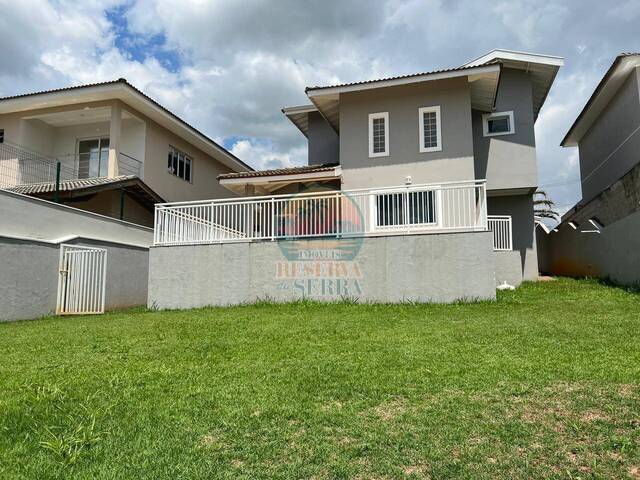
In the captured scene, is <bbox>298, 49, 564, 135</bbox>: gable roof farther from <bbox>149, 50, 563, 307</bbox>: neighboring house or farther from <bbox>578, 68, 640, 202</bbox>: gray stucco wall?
<bbox>578, 68, 640, 202</bbox>: gray stucco wall

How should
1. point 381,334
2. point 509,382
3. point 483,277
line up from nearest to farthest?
point 509,382
point 381,334
point 483,277

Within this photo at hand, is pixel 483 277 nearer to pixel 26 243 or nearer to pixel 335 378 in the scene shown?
pixel 335 378

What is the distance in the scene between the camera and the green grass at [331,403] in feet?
8.54

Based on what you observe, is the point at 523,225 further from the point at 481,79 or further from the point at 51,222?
the point at 51,222

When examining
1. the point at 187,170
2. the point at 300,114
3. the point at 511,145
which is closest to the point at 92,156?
the point at 187,170

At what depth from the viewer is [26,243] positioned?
11.0 m

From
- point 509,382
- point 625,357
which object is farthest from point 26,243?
point 625,357

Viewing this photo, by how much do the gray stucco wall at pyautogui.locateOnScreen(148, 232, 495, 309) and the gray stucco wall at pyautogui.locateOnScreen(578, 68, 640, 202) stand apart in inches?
333

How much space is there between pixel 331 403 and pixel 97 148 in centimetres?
1821

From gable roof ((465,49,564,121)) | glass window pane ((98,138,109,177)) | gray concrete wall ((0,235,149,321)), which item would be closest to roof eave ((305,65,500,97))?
gable roof ((465,49,564,121))

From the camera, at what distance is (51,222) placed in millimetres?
12531

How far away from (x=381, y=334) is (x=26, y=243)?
9363 mm

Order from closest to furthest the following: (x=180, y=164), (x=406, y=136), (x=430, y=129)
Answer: (x=430, y=129), (x=406, y=136), (x=180, y=164)

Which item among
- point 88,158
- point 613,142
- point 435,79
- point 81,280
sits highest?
point 435,79
